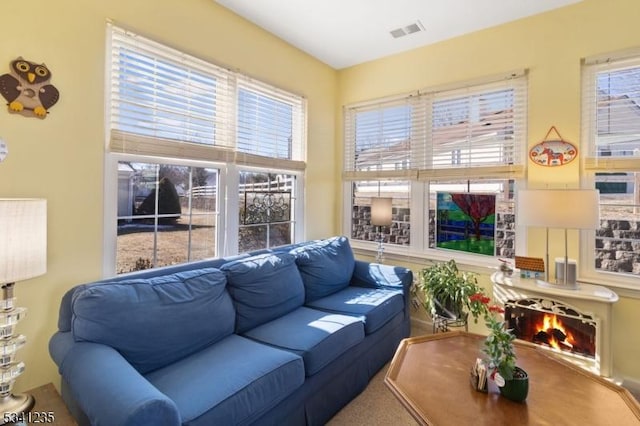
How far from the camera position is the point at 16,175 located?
1.68 meters

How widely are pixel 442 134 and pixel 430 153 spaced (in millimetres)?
218

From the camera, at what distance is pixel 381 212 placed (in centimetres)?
339

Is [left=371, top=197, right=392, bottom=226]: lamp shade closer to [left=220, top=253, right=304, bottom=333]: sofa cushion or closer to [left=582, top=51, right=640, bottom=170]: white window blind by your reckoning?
[left=220, top=253, right=304, bottom=333]: sofa cushion

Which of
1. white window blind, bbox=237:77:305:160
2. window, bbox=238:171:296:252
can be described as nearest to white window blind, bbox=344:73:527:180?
white window blind, bbox=237:77:305:160

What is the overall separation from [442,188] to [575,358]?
1735 millimetres

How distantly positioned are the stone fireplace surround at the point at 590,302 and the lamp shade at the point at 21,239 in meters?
2.92

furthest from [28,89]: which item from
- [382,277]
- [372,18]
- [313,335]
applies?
[382,277]

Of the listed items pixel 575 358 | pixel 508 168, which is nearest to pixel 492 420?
pixel 575 358

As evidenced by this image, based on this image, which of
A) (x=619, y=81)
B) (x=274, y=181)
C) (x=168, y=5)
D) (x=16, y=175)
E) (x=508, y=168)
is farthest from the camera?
(x=274, y=181)

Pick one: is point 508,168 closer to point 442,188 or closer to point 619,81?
→ point 442,188

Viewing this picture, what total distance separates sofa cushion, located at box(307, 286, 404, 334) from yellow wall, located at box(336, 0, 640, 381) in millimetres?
1289

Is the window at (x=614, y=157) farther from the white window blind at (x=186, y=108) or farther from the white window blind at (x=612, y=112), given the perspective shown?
the white window blind at (x=186, y=108)

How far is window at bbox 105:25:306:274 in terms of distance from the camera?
2096mm

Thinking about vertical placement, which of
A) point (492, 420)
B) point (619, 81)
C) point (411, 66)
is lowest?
point (492, 420)
